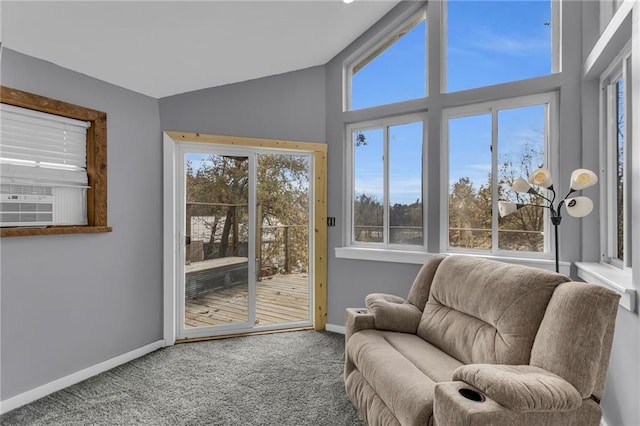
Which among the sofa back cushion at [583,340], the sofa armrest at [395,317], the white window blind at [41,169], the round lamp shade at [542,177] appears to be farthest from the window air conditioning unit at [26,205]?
the round lamp shade at [542,177]

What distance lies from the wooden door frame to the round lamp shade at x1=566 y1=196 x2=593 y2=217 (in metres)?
2.25

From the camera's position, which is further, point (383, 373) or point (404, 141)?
point (404, 141)

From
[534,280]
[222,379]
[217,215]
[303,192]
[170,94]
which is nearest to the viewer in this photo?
Answer: [534,280]

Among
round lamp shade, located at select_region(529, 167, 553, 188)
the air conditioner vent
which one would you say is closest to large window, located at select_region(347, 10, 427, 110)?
round lamp shade, located at select_region(529, 167, 553, 188)

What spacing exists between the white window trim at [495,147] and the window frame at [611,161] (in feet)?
1.02

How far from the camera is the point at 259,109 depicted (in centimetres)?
365

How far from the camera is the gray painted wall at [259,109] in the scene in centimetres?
334

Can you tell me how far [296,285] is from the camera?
3.90 meters

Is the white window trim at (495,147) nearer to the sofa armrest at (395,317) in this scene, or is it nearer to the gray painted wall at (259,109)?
the sofa armrest at (395,317)

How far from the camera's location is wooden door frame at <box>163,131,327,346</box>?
3.28m

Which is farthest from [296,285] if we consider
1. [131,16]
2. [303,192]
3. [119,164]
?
[131,16]

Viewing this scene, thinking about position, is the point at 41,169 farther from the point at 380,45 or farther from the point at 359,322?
the point at 380,45

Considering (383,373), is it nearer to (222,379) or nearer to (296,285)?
(222,379)

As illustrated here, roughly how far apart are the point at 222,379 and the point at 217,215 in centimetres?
155
